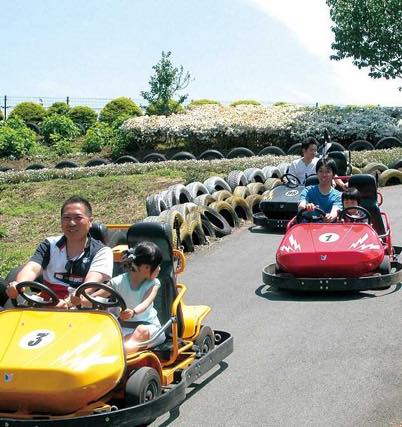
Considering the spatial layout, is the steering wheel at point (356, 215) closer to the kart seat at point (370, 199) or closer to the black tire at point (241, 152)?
the kart seat at point (370, 199)

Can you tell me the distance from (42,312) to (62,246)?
0.66 metres

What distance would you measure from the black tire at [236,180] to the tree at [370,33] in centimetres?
1378

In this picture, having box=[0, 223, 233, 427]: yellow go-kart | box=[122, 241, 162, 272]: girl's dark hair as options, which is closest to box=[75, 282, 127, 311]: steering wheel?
box=[0, 223, 233, 427]: yellow go-kart

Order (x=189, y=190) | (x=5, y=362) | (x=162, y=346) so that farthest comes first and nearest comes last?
1. (x=189, y=190)
2. (x=162, y=346)
3. (x=5, y=362)

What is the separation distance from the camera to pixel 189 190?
477 inches

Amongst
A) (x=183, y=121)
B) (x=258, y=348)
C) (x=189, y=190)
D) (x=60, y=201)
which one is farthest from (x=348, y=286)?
(x=183, y=121)

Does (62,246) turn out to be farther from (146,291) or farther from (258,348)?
(258,348)

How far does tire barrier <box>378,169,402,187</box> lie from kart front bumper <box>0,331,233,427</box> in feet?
32.5

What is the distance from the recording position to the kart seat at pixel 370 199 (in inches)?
341

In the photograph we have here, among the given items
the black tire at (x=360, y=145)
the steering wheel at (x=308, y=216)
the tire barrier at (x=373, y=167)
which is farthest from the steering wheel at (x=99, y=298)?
the black tire at (x=360, y=145)

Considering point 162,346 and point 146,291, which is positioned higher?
point 146,291

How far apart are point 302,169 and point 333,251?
4003 mm

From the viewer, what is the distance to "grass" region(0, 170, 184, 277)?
1313 centimetres

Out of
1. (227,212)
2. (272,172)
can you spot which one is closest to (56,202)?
(272,172)
